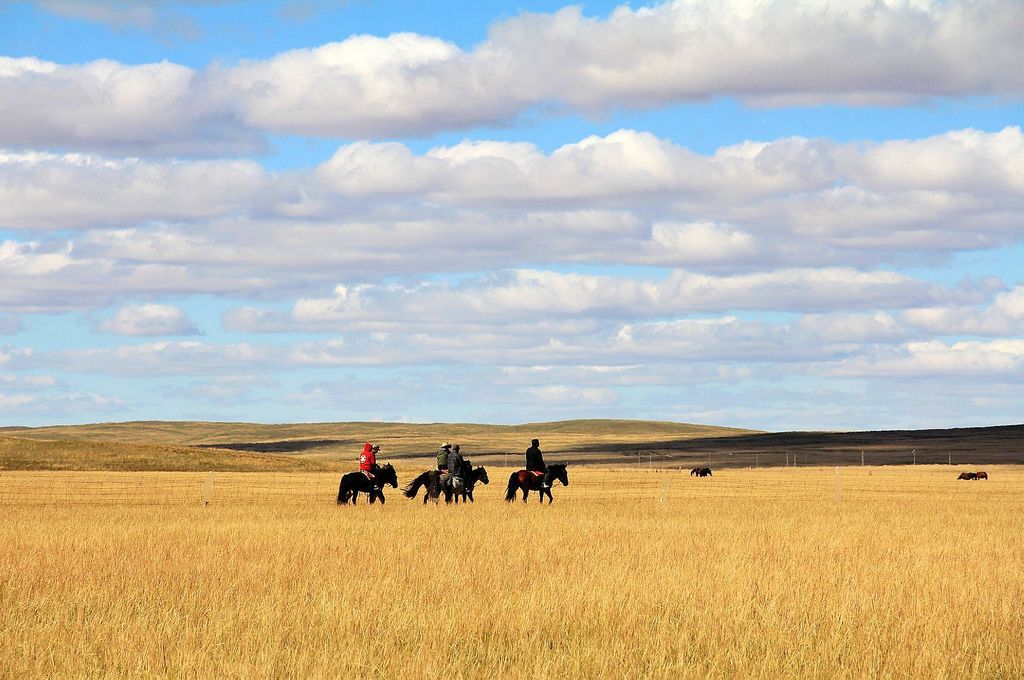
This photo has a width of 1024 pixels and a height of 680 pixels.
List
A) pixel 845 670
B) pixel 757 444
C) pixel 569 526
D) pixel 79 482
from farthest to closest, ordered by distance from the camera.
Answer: pixel 757 444, pixel 79 482, pixel 569 526, pixel 845 670

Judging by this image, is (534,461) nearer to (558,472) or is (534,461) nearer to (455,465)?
(558,472)

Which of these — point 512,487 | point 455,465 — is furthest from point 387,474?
point 512,487

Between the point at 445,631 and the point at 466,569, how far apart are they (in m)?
6.10

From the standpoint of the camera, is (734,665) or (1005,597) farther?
(1005,597)

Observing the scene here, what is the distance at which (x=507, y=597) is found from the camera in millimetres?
16266

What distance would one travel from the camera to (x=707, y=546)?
24438 millimetres

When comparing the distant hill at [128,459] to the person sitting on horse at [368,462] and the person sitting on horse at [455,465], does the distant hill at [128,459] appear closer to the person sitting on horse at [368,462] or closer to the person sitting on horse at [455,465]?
the person sitting on horse at [368,462]

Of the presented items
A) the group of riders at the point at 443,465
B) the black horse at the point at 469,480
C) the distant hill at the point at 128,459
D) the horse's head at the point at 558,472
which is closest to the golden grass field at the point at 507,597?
the group of riders at the point at 443,465

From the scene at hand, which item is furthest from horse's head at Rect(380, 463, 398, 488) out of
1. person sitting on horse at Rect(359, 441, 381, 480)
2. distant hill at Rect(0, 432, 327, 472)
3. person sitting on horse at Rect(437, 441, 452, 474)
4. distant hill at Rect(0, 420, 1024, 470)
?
distant hill at Rect(0, 432, 327, 472)

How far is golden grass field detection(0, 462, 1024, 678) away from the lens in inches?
482

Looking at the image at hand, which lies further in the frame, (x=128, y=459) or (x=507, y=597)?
(x=128, y=459)

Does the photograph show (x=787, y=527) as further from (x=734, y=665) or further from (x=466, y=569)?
(x=734, y=665)

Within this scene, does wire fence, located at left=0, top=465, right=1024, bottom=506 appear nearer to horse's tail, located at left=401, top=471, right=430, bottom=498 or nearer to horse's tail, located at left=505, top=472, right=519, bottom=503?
horse's tail, located at left=505, top=472, right=519, bottom=503

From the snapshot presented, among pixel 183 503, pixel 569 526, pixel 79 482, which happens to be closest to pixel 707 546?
Result: pixel 569 526
